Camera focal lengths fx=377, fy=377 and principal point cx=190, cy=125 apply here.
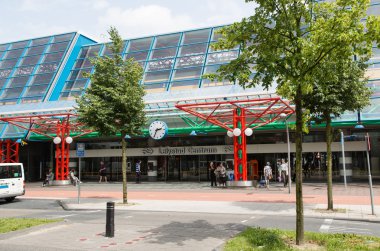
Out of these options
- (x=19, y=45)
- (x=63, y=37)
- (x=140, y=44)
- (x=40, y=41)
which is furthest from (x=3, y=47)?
(x=140, y=44)

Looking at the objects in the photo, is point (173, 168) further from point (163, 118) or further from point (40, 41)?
point (40, 41)

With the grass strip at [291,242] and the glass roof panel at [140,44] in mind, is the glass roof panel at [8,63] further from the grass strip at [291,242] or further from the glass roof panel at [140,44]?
the grass strip at [291,242]

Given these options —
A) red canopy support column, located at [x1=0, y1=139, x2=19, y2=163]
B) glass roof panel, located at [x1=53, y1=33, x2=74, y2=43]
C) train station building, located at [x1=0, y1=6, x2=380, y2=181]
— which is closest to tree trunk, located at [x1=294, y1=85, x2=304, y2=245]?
train station building, located at [x1=0, y1=6, x2=380, y2=181]

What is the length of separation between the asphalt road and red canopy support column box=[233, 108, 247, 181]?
11.5 m

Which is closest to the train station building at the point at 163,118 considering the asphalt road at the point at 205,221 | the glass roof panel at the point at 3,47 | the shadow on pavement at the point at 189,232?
the glass roof panel at the point at 3,47

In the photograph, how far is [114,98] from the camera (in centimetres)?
1623

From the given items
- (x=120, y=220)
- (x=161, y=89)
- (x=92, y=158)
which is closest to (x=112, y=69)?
(x=120, y=220)

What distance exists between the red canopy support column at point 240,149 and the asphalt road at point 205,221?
11.5m

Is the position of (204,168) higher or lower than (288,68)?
lower

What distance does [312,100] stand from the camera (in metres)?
14.0

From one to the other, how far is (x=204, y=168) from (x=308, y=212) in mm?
20499

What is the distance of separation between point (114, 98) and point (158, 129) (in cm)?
1263

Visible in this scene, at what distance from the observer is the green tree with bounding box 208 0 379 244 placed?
7594 mm

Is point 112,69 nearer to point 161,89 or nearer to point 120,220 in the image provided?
point 120,220
